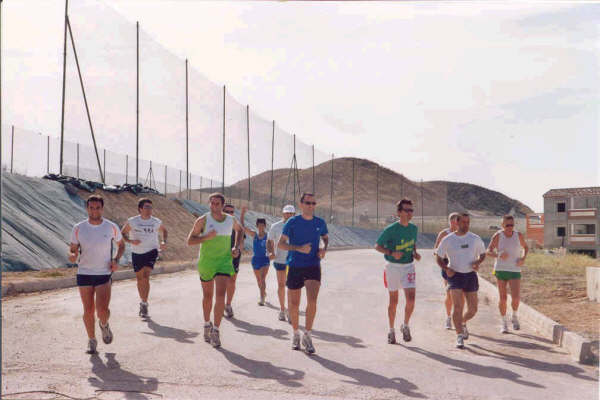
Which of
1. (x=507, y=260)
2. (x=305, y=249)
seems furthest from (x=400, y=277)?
(x=507, y=260)

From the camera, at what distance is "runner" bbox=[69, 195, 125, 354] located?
6.94 m

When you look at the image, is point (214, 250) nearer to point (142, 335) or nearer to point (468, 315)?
point (142, 335)

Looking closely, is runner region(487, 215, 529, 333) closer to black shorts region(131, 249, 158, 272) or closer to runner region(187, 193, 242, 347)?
runner region(187, 193, 242, 347)

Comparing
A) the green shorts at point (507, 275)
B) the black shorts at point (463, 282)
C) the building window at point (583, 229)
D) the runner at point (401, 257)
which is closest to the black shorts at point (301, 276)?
the runner at point (401, 257)

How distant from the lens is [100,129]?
106 feet

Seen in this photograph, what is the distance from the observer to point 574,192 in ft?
211

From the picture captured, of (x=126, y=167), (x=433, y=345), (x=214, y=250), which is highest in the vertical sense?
(x=126, y=167)

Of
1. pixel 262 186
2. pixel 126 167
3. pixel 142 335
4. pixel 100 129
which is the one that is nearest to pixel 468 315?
pixel 142 335

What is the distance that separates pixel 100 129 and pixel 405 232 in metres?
27.3

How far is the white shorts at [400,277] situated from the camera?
7957mm

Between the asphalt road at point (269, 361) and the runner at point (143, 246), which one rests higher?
the runner at point (143, 246)

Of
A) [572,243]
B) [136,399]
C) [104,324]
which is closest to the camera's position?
[136,399]

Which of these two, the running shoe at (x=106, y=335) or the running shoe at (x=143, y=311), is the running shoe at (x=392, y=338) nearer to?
the running shoe at (x=106, y=335)

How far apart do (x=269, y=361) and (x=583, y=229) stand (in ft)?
203
